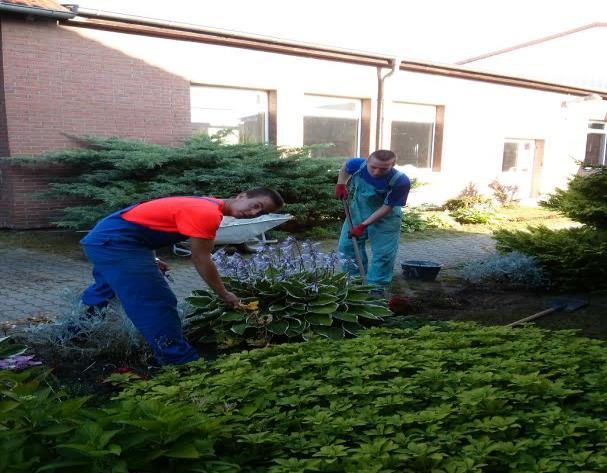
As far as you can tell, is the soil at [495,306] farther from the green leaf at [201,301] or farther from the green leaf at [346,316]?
the green leaf at [201,301]

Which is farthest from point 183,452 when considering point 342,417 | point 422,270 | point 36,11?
point 36,11

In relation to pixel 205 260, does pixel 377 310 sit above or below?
below

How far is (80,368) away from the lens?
3650 mm

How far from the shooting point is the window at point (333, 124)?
13.6m

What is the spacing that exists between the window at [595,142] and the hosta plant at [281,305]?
1937cm

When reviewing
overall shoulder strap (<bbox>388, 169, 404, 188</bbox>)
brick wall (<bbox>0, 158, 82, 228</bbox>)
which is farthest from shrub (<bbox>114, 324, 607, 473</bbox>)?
brick wall (<bbox>0, 158, 82, 228</bbox>)

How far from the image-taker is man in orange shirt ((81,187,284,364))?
3.37 meters

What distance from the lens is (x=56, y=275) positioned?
Result: 7.18m

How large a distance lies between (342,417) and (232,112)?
35.6 feet

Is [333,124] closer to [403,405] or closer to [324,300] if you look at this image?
[324,300]

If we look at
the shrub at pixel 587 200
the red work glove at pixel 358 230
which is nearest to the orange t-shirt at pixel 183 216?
the red work glove at pixel 358 230

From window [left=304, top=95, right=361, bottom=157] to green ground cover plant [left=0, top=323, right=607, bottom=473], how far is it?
1088cm

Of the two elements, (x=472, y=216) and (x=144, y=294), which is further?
(x=472, y=216)

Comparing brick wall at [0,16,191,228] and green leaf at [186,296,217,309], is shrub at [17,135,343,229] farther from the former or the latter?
green leaf at [186,296,217,309]
